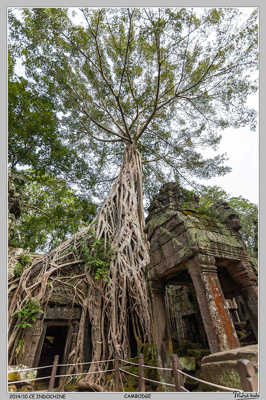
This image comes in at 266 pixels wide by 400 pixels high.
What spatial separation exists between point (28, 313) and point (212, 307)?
3587mm

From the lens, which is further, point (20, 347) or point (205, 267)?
point (20, 347)

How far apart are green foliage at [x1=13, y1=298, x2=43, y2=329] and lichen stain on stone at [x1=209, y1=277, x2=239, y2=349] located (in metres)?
3.42

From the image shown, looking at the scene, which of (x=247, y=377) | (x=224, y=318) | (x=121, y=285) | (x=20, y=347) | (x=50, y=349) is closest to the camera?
(x=247, y=377)

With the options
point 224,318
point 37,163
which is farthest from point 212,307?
point 37,163

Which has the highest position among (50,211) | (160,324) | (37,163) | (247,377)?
(37,163)

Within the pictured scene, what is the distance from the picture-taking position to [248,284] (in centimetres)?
293

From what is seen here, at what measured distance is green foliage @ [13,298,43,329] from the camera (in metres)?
3.98

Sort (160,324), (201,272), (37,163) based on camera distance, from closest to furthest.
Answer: (201,272) < (160,324) < (37,163)

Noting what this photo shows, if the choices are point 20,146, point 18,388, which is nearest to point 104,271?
point 18,388

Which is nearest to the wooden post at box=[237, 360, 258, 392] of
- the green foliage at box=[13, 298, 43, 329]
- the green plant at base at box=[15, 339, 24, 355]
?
the green foliage at box=[13, 298, 43, 329]

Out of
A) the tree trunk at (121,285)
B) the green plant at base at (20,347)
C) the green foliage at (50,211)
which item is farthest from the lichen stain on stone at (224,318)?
the green foliage at (50,211)

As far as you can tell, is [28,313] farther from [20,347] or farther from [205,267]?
[205,267]

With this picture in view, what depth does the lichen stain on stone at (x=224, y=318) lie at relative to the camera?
2.23 meters

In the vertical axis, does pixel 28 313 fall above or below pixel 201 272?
below
